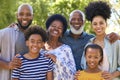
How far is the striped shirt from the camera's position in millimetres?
5305

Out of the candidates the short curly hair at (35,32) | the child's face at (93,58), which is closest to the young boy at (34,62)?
the short curly hair at (35,32)

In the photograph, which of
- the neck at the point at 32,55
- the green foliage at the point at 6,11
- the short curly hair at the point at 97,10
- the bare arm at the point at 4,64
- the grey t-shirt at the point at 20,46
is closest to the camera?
the neck at the point at 32,55

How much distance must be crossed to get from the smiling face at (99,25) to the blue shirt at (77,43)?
1.41 feet

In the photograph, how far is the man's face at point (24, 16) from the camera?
583cm

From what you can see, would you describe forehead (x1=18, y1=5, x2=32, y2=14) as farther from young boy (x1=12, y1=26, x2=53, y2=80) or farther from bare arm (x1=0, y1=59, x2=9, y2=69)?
bare arm (x1=0, y1=59, x2=9, y2=69)

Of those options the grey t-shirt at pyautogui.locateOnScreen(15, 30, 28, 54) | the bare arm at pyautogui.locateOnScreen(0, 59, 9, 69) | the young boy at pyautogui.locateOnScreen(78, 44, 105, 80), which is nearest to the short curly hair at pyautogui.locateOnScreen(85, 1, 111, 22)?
the young boy at pyautogui.locateOnScreen(78, 44, 105, 80)

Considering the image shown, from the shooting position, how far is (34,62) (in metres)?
5.36

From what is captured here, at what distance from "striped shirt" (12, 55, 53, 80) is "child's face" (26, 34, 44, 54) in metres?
0.16

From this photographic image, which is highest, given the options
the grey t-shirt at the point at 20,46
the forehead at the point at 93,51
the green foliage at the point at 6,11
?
the green foliage at the point at 6,11

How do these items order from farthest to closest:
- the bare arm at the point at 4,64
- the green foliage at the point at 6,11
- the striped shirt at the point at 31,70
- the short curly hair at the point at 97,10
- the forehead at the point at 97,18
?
the green foliage at the point at 6,11
the short curly hair at the point at 97,10
the forehead at the point at 97,18
the bare arm at the point at 4,64
the striped shirt at the point at 31,70

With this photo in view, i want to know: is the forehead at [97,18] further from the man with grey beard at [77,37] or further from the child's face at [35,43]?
the child's face at [35,43]

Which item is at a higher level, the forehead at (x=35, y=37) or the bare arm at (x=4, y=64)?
the forehead at (x=35, y=37)

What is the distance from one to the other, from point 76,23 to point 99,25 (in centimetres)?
63

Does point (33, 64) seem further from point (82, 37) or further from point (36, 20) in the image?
point (36, 20)
